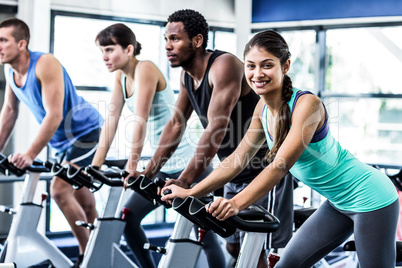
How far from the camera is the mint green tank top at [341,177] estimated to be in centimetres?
192

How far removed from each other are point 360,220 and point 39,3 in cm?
330

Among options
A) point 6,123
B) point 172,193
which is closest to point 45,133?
point 6,123

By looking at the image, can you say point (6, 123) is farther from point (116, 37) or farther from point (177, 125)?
point (177, 125)

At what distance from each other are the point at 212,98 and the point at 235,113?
271 millimetres

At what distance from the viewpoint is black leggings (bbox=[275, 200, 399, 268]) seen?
190 cm

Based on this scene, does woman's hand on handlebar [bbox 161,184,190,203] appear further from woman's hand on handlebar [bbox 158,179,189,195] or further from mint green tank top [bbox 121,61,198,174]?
mint green tank top [bbox 121,61,198,174]

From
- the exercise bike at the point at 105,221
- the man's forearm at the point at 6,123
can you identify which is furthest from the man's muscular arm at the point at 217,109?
the man's forearm at the point at 6,123

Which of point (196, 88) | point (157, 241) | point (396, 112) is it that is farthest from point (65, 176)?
point (396, 112)

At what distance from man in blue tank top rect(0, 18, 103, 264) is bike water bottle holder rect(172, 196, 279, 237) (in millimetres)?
1700

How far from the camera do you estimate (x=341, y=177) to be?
77.3 inches

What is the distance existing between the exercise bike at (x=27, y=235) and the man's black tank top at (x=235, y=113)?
1064 mm

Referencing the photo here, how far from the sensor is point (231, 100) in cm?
242

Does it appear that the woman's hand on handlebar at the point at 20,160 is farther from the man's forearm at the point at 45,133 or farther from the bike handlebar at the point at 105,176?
the bike handlebar at the point at 105,176

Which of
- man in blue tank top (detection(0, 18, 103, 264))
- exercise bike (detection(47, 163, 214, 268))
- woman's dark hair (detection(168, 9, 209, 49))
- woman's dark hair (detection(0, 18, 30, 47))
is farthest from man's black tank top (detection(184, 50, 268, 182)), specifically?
woman's dark hair (detection(0, 18, 30, 47))
